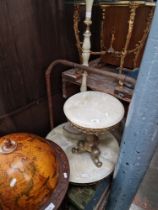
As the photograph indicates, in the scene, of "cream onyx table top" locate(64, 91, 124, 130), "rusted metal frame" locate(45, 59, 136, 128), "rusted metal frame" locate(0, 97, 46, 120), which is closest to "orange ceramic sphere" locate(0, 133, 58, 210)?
"cream onyx table top" locate(64, 91, 124, 130)

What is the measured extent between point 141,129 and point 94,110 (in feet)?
1.53

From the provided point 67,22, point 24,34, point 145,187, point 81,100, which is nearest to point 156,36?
point 81,100

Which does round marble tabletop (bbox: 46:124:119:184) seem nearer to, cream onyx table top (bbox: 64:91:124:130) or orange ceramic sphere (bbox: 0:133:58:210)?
cream onyx table top (bbox: 64:91:124:130)

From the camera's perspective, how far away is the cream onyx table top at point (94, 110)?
3.34 feet

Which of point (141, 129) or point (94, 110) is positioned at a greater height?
point (141, 129)

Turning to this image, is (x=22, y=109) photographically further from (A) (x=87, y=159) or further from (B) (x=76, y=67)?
(A) (x=87, y=159)

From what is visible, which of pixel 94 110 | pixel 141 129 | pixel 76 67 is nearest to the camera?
pixel 141 129

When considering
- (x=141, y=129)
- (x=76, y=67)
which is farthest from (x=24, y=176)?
(x=76, y=67)

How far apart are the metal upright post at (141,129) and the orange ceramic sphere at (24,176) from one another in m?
0.35

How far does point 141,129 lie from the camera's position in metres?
0.66

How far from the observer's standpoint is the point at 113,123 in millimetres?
1023

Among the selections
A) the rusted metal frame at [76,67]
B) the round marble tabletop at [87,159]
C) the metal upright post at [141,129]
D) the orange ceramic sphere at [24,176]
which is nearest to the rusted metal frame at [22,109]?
the rusted metal frame at [76,67]

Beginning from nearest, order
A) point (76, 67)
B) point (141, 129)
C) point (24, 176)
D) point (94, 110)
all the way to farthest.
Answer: point (141, 129), point (24, 176), point (94, 110), point (76, 67)

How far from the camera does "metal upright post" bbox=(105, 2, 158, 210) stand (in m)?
0.54
